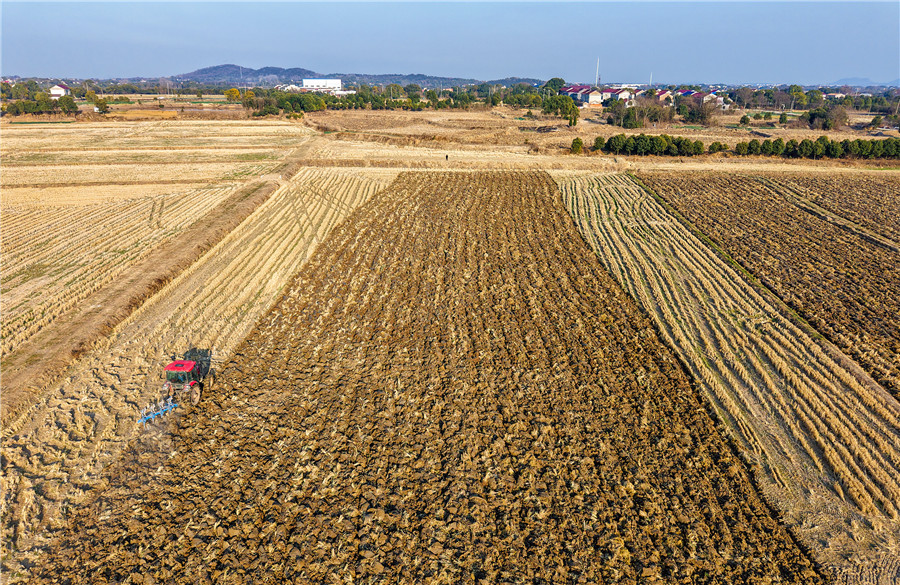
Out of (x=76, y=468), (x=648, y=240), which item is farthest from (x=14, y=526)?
(x=648, y=240)

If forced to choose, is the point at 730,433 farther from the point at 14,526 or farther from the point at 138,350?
the point at 138,350

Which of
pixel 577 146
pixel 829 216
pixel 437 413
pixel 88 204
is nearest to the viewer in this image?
pixel 437 413

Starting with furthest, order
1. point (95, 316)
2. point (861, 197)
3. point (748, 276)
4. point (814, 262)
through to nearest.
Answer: point (861, 197) < point (814, 262) < point (748, 276) < point (95, 316)

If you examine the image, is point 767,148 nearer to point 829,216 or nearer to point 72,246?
point 829,216

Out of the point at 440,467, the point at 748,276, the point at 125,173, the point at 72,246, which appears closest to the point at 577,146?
the point at 748,276

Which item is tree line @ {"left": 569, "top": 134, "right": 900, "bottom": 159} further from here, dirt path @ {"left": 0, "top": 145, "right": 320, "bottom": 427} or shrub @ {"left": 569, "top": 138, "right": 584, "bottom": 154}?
dirt path @ {"left": 0, "top": 145, "right": 320, "bottom": 427}

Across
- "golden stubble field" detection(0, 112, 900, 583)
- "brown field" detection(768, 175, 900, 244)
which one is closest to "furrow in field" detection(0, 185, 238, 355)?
"golden stubble field" detection(0, 112, 900, 583)

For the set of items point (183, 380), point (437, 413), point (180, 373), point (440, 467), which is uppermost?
point (180, 373)

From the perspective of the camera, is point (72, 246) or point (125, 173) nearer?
point (72, 246)
